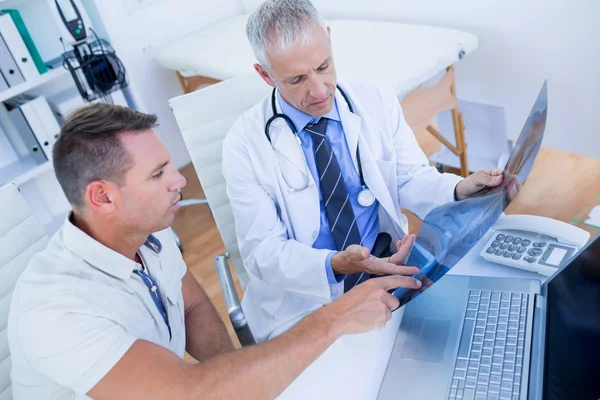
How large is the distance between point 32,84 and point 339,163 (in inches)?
67.7

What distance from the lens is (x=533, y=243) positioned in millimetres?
1066

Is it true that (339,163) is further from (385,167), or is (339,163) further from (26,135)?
(26,135)

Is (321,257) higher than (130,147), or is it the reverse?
(130,147)

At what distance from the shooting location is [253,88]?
1.56 m

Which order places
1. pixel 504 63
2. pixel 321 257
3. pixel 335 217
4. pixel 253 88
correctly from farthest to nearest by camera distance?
pixel 504 63 < pixel 253 88 < pixel 335 217 < pixel 321 257

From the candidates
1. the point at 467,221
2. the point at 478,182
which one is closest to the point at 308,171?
the point at 478,182

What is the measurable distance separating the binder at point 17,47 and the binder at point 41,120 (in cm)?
12

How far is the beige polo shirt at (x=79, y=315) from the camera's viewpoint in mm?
887

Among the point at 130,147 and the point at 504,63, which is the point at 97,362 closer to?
the point at 130,147

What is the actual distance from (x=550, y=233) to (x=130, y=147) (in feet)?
2.71

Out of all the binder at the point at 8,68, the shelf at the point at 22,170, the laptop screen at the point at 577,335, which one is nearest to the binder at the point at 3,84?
the binder at the point at 8,68

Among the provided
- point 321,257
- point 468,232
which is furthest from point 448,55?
point 468,232

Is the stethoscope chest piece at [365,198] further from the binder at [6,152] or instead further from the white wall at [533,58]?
the binder at [6,152]

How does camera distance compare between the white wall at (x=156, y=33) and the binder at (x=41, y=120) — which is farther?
the white wall at (x=156, y=33)
